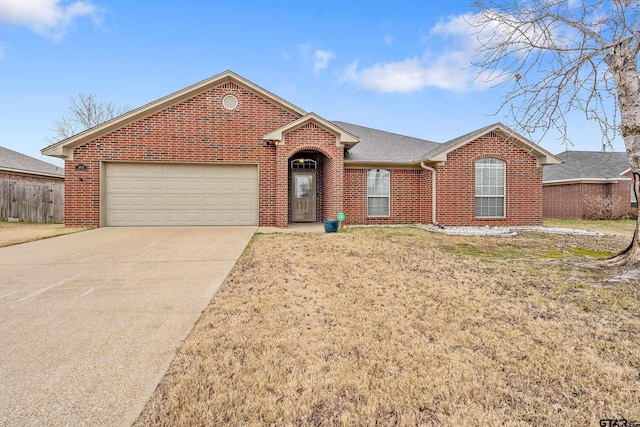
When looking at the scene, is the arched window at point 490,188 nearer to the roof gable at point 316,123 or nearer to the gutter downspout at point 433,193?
the gutter downspout at point 433,193

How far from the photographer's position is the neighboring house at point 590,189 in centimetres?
1870

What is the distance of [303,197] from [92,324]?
432 inches

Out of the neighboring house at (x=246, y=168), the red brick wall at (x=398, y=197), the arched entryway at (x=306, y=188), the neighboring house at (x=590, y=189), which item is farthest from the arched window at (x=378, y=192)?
the neighboring house at (x=590, y=189)

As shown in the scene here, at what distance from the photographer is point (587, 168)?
789 inches

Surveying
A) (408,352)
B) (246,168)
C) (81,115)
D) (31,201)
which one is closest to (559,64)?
(408,352)

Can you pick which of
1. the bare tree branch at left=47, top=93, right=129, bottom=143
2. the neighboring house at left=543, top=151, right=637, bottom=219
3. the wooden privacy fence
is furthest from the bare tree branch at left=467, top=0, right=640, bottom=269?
the bare tree branch at left=47, top=93, right=129, bottom=143

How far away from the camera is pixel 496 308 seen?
12.1 feet

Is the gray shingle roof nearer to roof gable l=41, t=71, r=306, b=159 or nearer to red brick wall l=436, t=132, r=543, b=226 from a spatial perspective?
red brick wall l=436, t=132, r=543, b=226

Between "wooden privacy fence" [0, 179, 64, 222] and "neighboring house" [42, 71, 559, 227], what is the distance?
6.84m

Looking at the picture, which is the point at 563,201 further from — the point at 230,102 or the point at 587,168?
the point at 230,102

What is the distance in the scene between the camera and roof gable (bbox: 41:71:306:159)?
1087 cm

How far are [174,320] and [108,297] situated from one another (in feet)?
4.56

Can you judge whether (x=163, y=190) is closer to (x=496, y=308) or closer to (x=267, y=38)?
(x=267, y=38)

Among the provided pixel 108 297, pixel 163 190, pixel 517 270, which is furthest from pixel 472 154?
pixel 108 297
